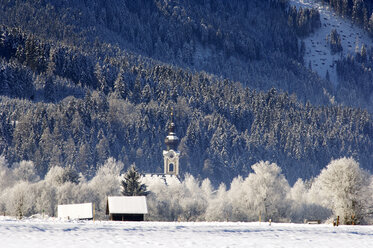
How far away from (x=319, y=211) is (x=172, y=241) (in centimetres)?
7760

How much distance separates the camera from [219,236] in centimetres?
6219

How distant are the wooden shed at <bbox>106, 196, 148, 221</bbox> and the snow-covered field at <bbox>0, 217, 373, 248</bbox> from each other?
24.6m

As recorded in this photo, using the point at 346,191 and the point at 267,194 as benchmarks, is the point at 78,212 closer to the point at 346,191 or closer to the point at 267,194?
the point at 346,191

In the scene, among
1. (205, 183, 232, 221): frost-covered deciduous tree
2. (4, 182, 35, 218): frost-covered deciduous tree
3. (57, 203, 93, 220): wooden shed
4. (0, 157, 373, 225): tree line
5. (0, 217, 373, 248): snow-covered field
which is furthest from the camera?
(205, 183, 232, 221): frost-covered deciduous tree

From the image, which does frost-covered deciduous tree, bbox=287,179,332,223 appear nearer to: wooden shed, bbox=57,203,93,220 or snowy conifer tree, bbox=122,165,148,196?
snowy conifer tree, bbox=122,165,148,196

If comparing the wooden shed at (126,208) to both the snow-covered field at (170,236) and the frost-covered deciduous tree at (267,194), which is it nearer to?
the snow-covered field at (170,236)

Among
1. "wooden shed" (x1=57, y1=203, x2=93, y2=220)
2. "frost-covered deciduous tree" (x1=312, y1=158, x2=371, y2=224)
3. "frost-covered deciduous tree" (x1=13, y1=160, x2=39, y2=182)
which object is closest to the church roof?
"frost-covered deciduous tree" (x1=13, y1=160, x2=39, y2=182)

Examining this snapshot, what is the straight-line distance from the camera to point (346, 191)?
98.8 meters

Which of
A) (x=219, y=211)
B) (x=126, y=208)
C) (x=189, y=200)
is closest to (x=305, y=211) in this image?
(x=219, y=211)

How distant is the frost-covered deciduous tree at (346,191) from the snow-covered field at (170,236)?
89.3ft

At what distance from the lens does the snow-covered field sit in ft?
183

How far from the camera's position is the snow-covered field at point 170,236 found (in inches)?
2197

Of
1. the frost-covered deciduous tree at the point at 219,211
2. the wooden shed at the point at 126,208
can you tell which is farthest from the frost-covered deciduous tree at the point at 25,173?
the wooden shed at the point at 126,208

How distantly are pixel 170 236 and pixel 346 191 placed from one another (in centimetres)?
4303
